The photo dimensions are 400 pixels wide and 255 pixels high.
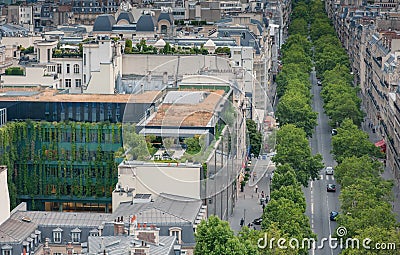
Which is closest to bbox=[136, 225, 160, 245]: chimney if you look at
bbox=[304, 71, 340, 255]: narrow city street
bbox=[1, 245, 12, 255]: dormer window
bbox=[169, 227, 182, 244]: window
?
bbox=[169, 227, 182, 244]: window

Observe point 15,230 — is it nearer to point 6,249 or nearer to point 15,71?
point 6,249

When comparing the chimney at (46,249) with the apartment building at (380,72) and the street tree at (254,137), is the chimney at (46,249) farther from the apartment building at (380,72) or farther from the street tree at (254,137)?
the apartment building at (380,72)

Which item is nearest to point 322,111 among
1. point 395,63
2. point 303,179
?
point 395,63

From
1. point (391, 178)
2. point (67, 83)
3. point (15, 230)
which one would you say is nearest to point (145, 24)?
point (67, 83)

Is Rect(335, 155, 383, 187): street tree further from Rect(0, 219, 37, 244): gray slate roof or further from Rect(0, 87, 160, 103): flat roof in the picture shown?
Rect(0, 219, 37, 244): gray slate roof

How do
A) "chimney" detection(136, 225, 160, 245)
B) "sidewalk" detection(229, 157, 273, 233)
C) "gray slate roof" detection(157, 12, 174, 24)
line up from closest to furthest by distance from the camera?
1. "chimney" detection(136, 225, 160, 245)
2. "sidewalk" detection(229, 157, 273, 233)
3. "gray slate roof" detection(157, 12, 174, 24)

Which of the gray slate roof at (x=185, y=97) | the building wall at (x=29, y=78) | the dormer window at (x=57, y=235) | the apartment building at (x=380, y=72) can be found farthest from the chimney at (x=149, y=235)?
the apartment building at (x=380, y=72)

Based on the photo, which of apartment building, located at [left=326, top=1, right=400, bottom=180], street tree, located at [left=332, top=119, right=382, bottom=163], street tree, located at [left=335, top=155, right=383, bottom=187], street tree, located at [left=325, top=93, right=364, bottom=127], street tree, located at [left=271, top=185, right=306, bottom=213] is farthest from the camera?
street tree, located at [left=325, top=93, right=364, bottom=127]
